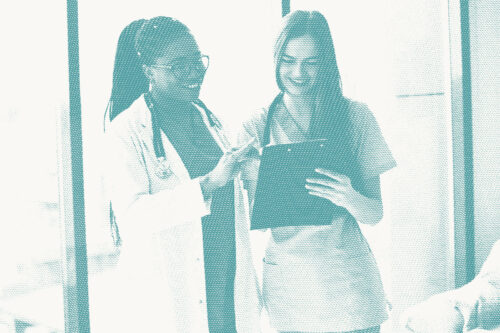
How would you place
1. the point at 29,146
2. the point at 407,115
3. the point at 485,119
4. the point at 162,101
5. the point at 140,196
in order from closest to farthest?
the point at 140,196, the point at 162,101, the point at 29,146, the point at 407,115, the point at 485,119

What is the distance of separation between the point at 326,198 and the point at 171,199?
293 mm

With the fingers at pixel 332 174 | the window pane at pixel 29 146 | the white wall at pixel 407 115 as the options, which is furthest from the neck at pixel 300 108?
the white wall at pixel 407 115

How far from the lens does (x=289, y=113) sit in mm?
1104

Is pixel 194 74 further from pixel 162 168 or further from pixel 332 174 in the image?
pixel 332 174

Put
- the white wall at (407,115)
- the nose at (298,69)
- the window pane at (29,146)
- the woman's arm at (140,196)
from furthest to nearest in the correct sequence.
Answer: the white wall at (407,115), the window pane at (29,146), the nose at (298,69), the woman's arm at (140,196)

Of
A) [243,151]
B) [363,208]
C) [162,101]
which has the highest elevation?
[162,101]

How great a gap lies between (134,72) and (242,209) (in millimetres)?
342

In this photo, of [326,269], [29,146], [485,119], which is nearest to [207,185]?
[326,269]

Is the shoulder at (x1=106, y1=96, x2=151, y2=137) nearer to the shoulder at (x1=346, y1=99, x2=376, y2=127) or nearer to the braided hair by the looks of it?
the braided hair

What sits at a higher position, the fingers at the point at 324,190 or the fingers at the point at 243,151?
the fingers at the point at 243,151

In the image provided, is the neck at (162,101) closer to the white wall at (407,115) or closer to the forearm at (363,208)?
the forearm at (363,208)

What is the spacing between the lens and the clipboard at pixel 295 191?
3.28ft

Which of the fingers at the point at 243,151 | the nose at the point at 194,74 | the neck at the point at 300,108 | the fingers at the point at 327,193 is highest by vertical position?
the nose at the point at 194,74

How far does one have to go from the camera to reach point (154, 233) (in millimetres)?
997
